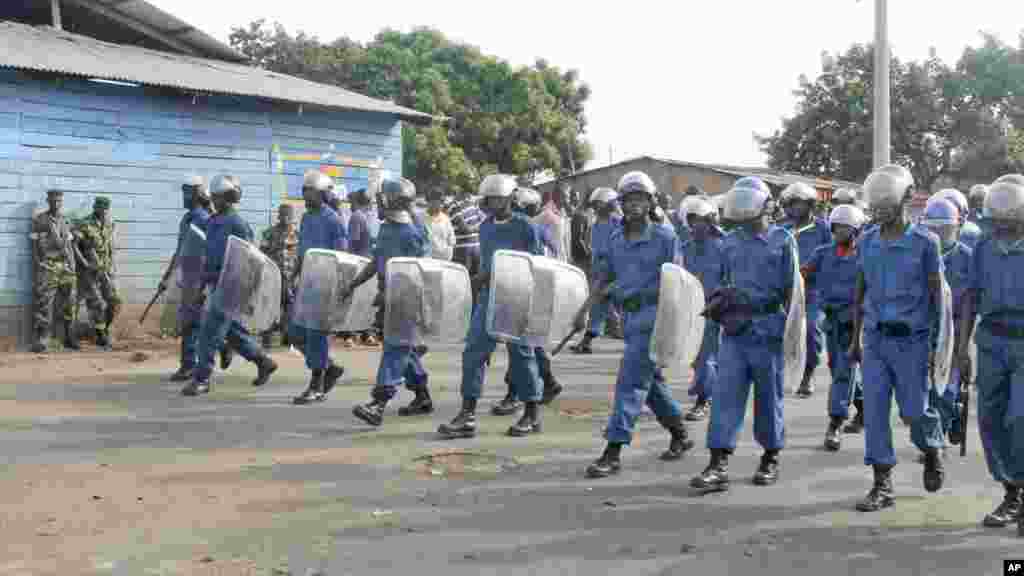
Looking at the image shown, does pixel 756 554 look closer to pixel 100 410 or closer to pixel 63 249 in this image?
pixel 100 410

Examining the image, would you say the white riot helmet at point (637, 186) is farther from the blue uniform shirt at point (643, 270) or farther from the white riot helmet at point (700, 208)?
the white riot helmet at point (700, 208)

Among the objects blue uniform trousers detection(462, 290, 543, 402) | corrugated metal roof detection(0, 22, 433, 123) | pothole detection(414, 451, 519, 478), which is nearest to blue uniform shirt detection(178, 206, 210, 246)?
blue uniform trousers detection(462, 290, 543, 402)

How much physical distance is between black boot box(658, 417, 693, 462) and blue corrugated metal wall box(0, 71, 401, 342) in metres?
9.64

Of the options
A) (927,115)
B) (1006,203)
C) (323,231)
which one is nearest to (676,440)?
(1006,203)

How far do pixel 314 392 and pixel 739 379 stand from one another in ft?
15.0

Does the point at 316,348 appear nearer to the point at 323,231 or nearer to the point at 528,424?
the point at 323,231

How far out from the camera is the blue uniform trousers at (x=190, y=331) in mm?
11203

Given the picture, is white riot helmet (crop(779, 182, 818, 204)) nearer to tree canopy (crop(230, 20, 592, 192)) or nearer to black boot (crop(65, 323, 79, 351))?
black boot (crop(65, 323, 79, 351))

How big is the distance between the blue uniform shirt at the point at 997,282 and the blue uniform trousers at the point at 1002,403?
0.36 ft

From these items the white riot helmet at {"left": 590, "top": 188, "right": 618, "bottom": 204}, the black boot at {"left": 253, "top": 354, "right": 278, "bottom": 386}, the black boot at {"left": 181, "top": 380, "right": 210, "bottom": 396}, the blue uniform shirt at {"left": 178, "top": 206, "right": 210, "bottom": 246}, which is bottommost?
the black boot at {"left": 181, "top": 380, "right": 210, "bottom": 396}

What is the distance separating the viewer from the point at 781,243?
6773 millimetres

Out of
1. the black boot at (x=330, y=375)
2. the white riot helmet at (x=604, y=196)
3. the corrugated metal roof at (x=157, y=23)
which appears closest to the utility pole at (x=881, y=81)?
the white riot helmet at (x=604, y=196)

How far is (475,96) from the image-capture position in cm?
4350

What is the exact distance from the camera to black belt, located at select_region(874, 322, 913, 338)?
20.1 feet
